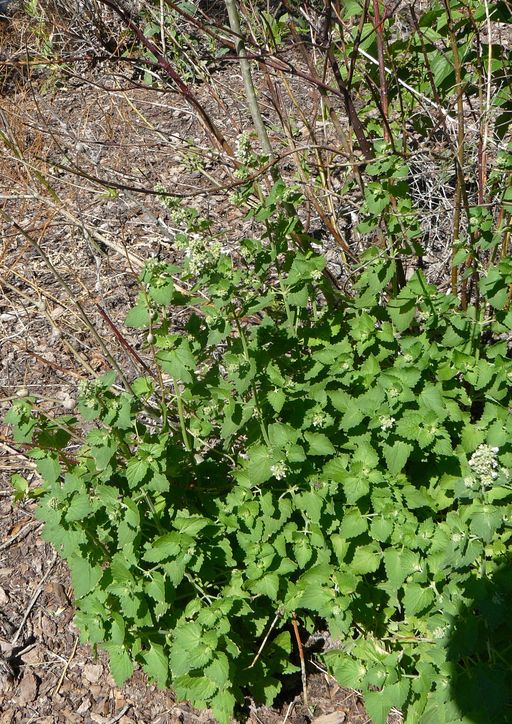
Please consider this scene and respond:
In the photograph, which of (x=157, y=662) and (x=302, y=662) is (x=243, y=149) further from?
(x=302, y=662)

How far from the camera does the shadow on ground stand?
211cm

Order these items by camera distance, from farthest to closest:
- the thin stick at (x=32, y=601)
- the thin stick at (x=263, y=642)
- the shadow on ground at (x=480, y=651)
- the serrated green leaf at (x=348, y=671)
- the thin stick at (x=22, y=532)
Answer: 1. the thin stick at (x=22, y=532)
2. the thin stick at (x=32, y=601)
3. the thin stick at (x=263, y=642)
4. the serrated green leaf at (x=348, y=671)
5. the shadow on ground at (x=480, y=651)

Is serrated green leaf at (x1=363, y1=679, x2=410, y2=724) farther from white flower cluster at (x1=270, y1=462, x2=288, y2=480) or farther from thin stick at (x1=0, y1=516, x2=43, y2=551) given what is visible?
thin stick at (x1=0, y1=516, x2=43, y2=551)

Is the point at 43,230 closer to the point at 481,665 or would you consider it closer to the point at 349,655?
the point at 349,655

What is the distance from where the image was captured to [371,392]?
245 cm

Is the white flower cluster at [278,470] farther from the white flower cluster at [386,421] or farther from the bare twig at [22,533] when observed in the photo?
the bare twig at [22,533]

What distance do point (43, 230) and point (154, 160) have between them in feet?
3.06

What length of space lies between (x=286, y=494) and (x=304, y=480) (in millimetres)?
125

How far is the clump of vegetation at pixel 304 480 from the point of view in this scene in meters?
2.25

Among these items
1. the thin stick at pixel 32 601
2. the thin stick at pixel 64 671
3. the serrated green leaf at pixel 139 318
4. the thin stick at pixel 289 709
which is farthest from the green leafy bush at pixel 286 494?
the thin stick at pixel 32 601

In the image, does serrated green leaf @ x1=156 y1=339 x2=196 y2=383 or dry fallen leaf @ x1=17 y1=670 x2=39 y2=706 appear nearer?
serrated green leaf @ x1=156 y1=339 x2=196 y2=383

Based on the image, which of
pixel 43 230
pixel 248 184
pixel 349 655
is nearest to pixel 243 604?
pixel 349 655

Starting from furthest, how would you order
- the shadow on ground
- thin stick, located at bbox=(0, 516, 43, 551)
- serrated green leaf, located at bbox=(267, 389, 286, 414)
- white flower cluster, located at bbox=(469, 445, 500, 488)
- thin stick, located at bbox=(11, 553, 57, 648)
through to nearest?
1. thin stick, located at bbox=(0, 516, 43, 551)
2. thin stick, located at bbox=(11, 553, 57, 648)
3. serrated green leaf, located at bbox=(267, 389, 286, 414)
4. the shadow on ground
5. white flower cluster, located at bbox=(469, 445, 500, 488)

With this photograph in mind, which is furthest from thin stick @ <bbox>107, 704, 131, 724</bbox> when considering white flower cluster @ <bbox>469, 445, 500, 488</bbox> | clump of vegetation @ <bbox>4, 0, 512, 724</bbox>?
white flower cluster @ <bbox>469, 445, 500, 488</bbox>
